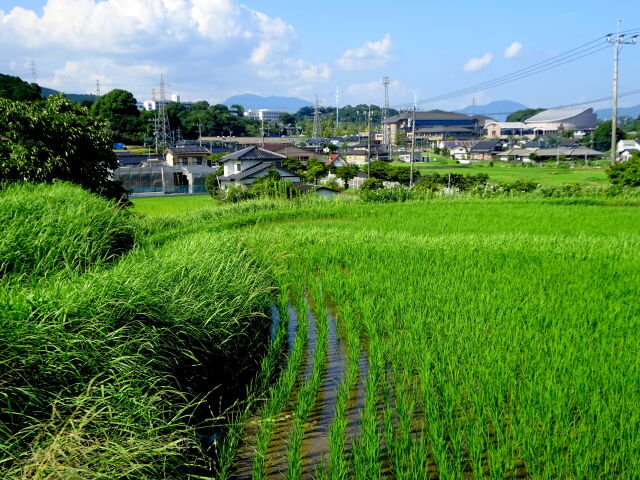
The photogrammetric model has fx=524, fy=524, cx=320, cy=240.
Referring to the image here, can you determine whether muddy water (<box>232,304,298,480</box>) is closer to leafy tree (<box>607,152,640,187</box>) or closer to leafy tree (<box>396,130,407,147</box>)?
leafy tree (<box>607,152,640,187</box>)

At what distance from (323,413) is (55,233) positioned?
12.6 feet

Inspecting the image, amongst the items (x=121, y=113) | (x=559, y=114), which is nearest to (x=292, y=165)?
(x=121, y=113)

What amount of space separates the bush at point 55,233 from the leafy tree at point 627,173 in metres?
17.9

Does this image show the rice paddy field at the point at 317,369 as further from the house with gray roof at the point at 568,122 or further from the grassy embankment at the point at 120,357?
the house with gray roof at the point at 568,122

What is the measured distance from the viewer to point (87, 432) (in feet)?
8.82

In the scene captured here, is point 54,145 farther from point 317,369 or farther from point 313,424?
point 313,424

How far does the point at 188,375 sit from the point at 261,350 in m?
0.95

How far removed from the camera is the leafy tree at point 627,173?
741 inches

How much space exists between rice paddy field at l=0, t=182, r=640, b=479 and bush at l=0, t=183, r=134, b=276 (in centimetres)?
8

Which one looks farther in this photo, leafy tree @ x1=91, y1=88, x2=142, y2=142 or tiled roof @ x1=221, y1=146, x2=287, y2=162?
leafy tree @ x1=91, y1=88, x2=142, y2=142

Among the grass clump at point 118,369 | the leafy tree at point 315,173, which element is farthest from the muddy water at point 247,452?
the leafy tree at point 315,173

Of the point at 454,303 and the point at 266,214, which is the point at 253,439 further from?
the point at 266,214

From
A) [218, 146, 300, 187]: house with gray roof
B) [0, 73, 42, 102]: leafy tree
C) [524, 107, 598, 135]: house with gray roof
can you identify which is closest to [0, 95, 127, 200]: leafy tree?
[218, 146, 300, 187]: house with gray roof

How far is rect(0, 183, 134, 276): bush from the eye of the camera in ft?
16.6
